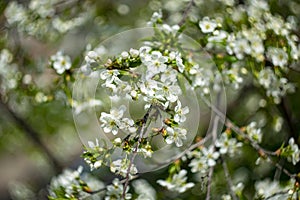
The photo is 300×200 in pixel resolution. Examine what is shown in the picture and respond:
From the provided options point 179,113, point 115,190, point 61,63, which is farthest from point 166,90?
point 61,63

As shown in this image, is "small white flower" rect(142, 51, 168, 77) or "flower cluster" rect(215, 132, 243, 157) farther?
"flower cluster" rect(215, 132, 243, 157)

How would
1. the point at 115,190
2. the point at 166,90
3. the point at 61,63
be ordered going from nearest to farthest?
the point at 166,90 → the point at 115,190 → the point at 61,63

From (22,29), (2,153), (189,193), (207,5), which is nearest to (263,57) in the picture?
(207,5)

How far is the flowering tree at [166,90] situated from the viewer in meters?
0.96

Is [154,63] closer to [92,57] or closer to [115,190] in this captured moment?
[92,57]

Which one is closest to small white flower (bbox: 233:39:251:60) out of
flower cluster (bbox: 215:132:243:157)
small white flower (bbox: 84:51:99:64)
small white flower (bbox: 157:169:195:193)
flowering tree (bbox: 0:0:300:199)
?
flowering tree (bbox: 0:0:300:199)

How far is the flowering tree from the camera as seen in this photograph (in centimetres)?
96

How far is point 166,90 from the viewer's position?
0.93 m

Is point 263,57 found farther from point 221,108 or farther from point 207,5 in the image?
point 207,5

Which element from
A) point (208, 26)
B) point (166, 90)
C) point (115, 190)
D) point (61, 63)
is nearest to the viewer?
point (166, 90)

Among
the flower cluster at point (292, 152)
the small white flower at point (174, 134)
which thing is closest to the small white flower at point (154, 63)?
the small white flower at point (174, 134)

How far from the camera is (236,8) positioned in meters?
1.50

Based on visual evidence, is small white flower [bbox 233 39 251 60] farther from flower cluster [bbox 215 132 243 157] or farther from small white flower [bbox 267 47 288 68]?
flower cluster [bbox 215 132 243 157]

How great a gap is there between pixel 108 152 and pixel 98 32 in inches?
37.0
